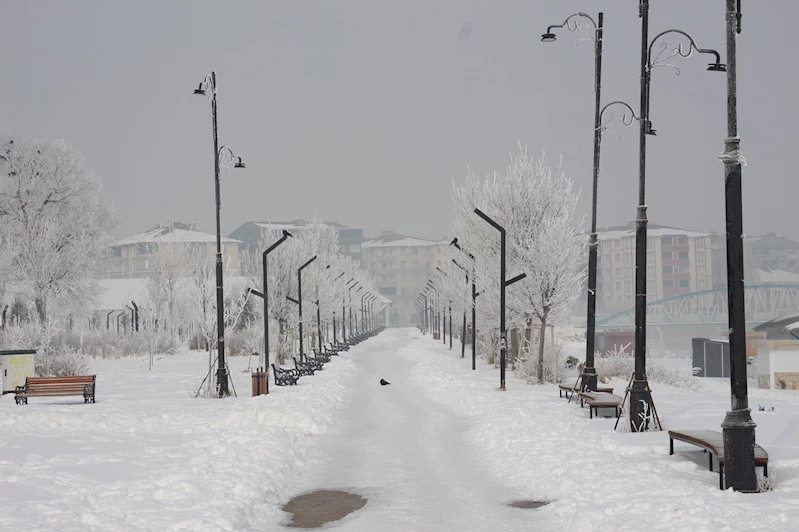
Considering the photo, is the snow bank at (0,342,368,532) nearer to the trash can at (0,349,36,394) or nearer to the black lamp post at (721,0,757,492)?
the trash can at (0,349,36,394)

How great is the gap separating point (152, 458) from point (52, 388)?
1129 centimetres

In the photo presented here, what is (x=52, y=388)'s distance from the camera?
74.3 ft

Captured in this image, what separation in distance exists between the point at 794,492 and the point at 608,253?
157 m

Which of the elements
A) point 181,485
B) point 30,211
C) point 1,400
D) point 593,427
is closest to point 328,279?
point 30,211

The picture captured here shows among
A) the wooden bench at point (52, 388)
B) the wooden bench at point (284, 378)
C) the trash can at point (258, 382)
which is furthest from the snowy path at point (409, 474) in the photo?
the wooden bench at point (284, 378)

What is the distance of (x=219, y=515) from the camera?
358 inches

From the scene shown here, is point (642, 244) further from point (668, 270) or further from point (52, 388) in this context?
point (668, 270)

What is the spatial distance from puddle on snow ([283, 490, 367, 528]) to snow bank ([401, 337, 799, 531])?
7.28 ft

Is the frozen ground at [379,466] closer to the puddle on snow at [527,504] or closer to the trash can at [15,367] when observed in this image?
the puddle on snow at [527,504]

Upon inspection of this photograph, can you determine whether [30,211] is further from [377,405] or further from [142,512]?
[142,512]

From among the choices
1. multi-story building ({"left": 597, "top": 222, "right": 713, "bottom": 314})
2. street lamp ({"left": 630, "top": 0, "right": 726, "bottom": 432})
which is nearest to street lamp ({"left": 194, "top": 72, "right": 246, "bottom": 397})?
street lamp ({"left": 630, "top": 0, "right": 726, "bottom": 432})

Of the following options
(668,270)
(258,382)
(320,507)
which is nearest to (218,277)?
(258,382)

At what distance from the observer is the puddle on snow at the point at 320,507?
951cm

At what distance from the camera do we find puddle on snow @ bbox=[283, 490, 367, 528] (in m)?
9.51
